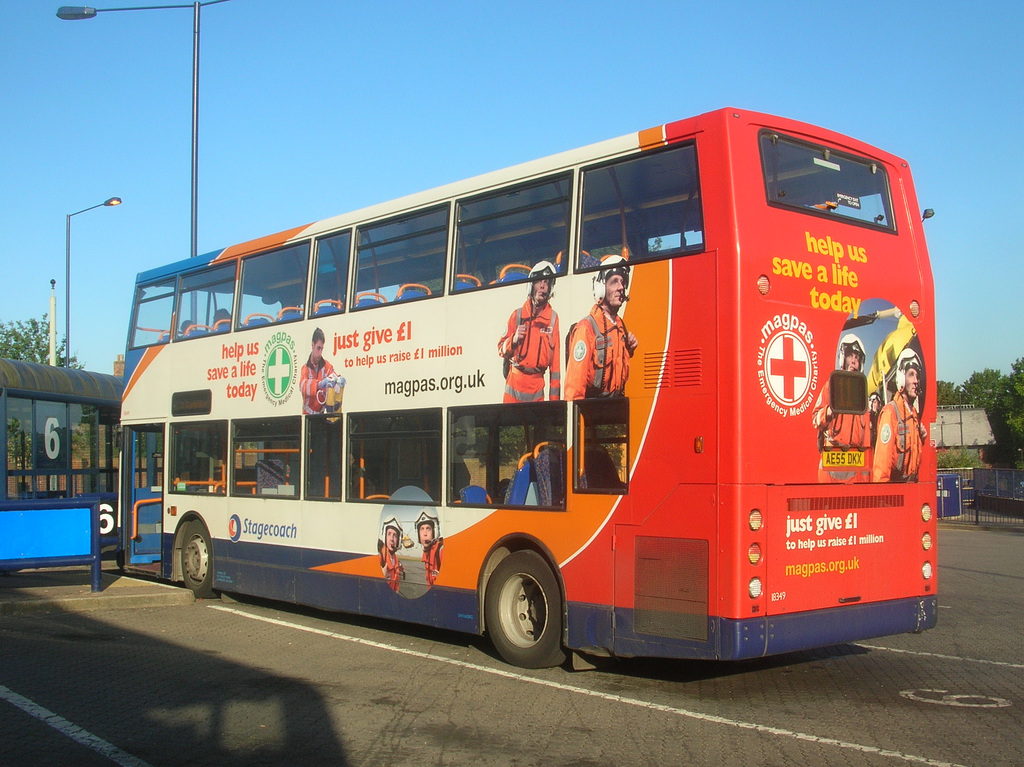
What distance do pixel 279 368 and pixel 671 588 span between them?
6.51 meters

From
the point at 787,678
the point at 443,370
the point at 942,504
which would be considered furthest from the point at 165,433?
the point at 942,504

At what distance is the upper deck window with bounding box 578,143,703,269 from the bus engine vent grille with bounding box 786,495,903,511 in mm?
2060

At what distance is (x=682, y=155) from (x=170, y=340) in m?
9.28

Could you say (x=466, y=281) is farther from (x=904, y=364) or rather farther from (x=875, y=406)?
(x=904, y=364)

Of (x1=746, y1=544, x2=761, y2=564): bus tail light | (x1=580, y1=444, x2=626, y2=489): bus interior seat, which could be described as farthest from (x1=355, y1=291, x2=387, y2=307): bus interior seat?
(x1=746, y1=544, x2=761, y2=564): bus tail light

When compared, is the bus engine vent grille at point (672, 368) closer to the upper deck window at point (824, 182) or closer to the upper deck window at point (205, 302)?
the upper deck window at point (824, 182)

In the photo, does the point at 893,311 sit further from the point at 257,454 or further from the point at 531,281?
the point at 257,454

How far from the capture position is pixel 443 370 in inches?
405

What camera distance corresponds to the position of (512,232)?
381 inches

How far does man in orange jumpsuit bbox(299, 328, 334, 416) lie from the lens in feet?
39.2

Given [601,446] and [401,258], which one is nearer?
[601,446]

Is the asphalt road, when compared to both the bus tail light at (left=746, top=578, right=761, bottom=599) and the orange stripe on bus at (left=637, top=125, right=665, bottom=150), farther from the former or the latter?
the orange stripe on bus at (left=637, top=125, right=665, bottom=150)

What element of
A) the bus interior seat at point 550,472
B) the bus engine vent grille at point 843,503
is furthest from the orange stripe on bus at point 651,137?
the bus engine vent grille at point 843,503

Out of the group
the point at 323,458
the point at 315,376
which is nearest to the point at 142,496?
the point at 323,458
